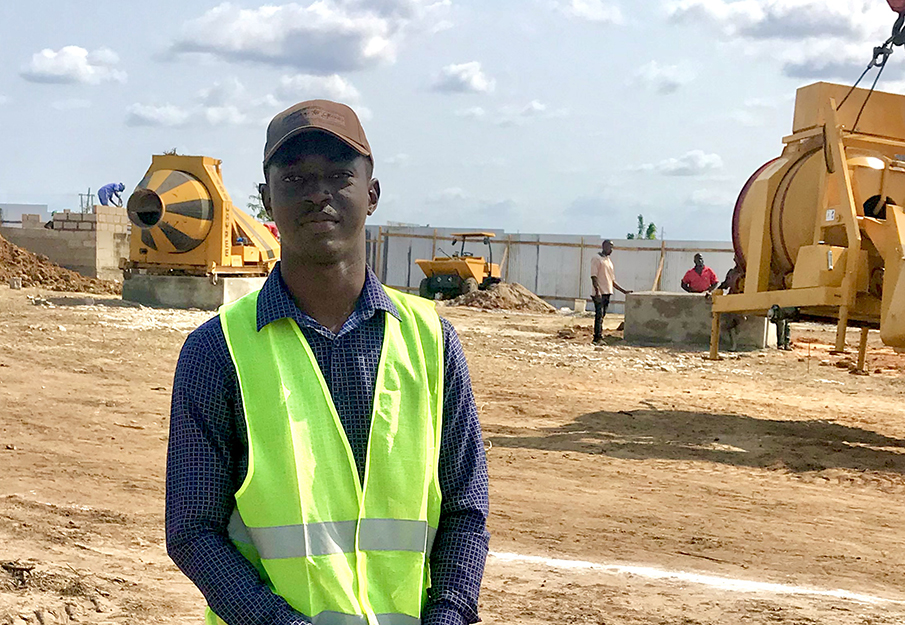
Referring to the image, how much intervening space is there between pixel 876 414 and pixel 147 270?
14337 millimetres

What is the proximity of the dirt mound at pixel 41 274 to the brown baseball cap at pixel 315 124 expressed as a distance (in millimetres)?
23404

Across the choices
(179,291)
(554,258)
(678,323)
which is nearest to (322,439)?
(678,323)

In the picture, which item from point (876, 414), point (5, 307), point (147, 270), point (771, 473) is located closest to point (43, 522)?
point (771, 473)

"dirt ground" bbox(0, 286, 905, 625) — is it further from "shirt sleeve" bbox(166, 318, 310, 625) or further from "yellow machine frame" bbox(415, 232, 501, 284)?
"yellow machine frame" bbox(415, 232, 501, 284)

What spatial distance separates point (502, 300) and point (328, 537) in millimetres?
26711

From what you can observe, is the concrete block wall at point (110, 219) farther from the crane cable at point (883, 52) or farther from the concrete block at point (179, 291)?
the crane cable at point (883, 52)

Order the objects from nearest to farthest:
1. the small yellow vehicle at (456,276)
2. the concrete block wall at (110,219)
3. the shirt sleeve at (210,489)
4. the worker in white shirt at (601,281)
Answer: the shirt sleeve at (210,489), the worker in white shirt at (601,281), the concrete block wall at (110,219), the small yellow vehicle at (456,276)

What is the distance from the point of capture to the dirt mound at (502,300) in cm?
2842

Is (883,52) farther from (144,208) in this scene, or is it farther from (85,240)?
(85,240)

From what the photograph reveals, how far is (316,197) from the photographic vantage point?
217 centimetres

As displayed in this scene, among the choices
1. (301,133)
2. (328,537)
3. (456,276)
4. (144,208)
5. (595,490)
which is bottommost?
(595,490)

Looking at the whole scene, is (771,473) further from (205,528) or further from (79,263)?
(79,263)

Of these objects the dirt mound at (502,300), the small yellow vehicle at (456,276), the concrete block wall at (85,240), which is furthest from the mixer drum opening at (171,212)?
the small yellow vehicle at (456,276)

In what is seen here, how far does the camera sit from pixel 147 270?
68.8 ft
